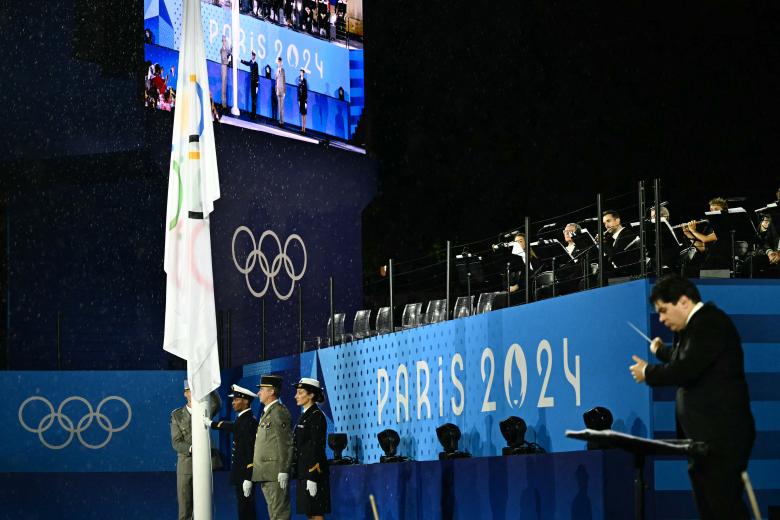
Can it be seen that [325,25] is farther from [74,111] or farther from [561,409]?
[561,409]

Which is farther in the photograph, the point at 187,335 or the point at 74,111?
the point at 74,111

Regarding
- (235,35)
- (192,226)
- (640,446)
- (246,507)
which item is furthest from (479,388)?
(235,35)

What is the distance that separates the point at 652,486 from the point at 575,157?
20.2m

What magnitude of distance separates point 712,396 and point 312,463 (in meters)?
6.25

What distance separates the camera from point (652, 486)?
1052 centimetres

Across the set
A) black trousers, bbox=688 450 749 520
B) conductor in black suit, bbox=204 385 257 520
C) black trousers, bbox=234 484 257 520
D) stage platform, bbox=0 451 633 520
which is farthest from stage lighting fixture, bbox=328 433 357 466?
black trousers, bbox=688 450 749 520

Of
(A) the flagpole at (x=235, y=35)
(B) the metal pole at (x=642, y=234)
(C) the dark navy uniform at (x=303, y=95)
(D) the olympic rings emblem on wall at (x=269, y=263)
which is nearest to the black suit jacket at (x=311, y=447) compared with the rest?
(B) the metal pole at (x=642, y=234)

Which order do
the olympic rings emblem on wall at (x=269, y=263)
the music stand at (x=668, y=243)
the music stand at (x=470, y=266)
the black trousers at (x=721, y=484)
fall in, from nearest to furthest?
the black trousers at (x=721, y=484), the music stand at (x=668, y=243), the music stand at (x=470, y=266), the olympic rings emblem on wall at (x=269, y=263)

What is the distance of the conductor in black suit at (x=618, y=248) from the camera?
476 inches

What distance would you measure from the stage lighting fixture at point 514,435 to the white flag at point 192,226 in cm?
279

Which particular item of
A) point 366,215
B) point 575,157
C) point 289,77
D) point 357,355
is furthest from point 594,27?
point 357,355

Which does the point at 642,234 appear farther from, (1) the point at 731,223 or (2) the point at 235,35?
(2) the point at 235,35

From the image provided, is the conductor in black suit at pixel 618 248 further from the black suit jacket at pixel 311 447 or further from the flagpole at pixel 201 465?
the flagpole at pixel 201 465

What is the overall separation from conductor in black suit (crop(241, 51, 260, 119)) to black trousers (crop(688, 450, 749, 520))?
1603 centimetres
